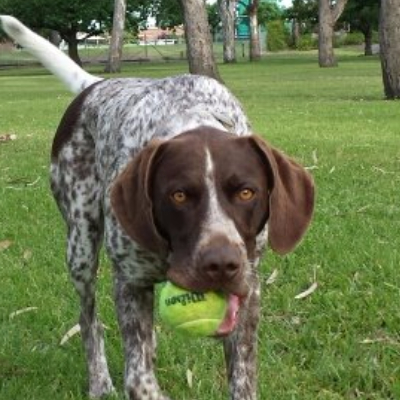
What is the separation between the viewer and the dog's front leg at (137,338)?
12.3 feet

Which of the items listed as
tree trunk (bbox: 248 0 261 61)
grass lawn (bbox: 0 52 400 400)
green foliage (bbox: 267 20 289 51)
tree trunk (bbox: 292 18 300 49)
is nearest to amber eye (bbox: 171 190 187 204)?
grass lawn (bbox: 0 52 400 400)

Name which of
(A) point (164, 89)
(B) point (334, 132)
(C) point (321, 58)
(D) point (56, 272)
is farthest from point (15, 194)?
(C) point (321, 58)

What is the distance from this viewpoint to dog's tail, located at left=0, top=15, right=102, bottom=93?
5.46m

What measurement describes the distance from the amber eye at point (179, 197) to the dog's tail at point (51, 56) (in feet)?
7.54

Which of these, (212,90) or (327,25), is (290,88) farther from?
(212,90)

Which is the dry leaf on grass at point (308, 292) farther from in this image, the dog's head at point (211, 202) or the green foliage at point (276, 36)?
the green foliage at point (276, 36)

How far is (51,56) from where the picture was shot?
5504 millimetres

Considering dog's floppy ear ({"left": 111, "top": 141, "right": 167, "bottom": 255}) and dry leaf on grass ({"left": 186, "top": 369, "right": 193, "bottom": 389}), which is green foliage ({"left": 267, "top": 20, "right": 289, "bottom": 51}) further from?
dog's floppy ear ({"left": 111, "top": 141, "right": 167, "bottom": 255})

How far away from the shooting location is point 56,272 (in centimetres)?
609

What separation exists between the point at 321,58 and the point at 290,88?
688 inches

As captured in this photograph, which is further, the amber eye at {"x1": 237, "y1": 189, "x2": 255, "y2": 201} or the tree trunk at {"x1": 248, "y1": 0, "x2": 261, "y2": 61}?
the tree trunk at {"x1": 248, "y1": 0, "x2": 261, "y2": 61}

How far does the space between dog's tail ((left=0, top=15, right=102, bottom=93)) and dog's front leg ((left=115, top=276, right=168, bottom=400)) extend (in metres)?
1.84

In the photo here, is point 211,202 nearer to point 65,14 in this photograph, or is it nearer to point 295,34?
point 65,14

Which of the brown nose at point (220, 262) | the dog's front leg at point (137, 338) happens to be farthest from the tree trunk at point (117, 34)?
the brown nose at point (220, 262)
